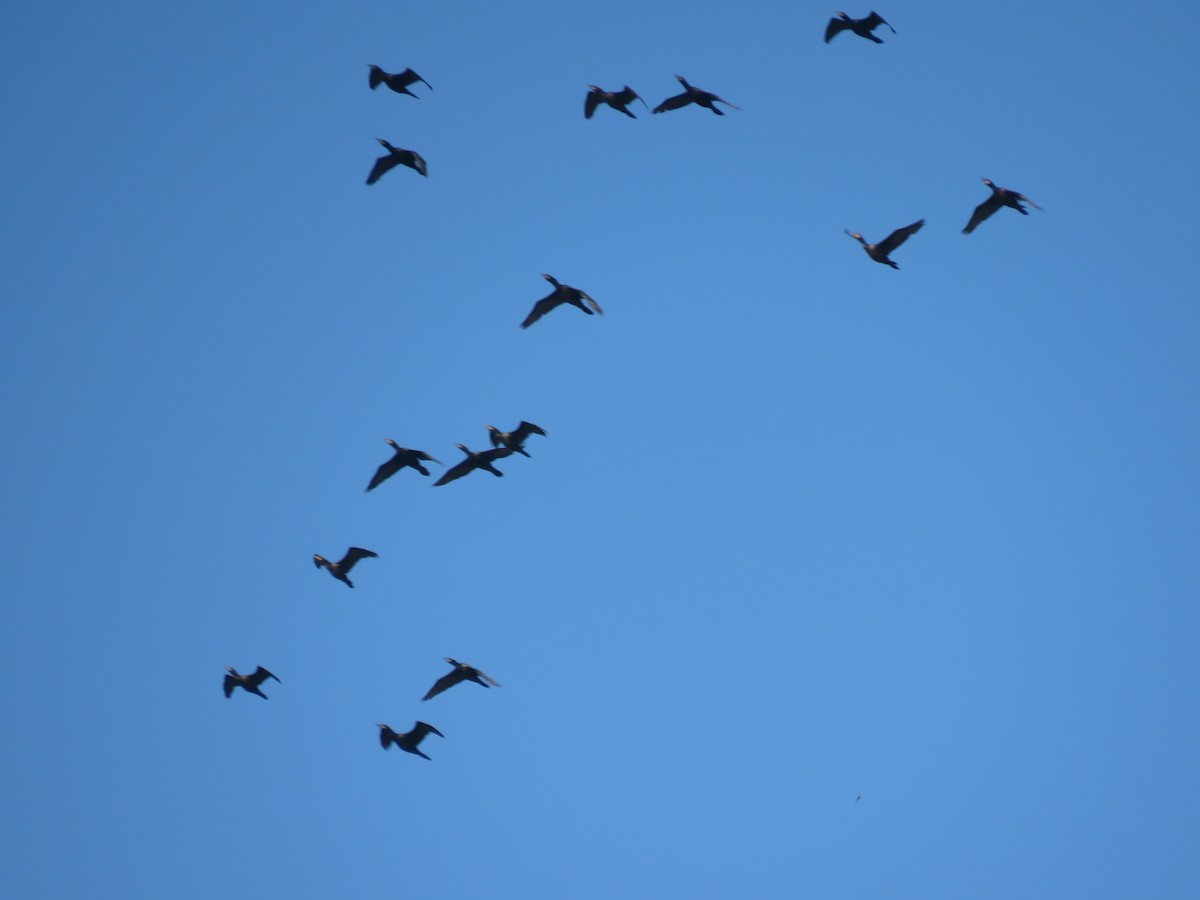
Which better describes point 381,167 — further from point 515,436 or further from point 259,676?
point 259,676

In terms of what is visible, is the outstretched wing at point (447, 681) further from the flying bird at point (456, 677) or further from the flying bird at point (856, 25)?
the flying bird at point (856, 25)

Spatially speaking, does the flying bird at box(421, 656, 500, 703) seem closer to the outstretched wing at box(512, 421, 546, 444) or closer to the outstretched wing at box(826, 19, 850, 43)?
the outstretched wing at box(512, 421, 546, 444)

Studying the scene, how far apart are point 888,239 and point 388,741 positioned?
14.9m

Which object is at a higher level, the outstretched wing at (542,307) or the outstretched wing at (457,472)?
the outstretched wing at (542,307)

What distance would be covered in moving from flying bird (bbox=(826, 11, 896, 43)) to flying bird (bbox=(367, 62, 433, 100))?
27.9ft

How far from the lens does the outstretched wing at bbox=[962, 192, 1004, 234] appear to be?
3338 centimetres

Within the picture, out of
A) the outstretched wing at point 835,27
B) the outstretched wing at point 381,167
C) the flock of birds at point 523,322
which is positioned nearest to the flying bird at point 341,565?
the flock of birds at point 523,322

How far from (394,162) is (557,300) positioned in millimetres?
4829

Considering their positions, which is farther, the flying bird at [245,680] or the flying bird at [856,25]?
the flying bird at [245,680]

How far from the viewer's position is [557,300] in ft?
114

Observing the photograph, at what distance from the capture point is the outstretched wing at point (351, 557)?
35688 millimetres

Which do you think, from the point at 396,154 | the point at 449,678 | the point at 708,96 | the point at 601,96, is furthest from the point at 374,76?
the point at 449,678

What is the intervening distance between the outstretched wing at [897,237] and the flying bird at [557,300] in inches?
243

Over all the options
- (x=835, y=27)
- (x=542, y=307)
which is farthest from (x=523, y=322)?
(x=835, y=27)
